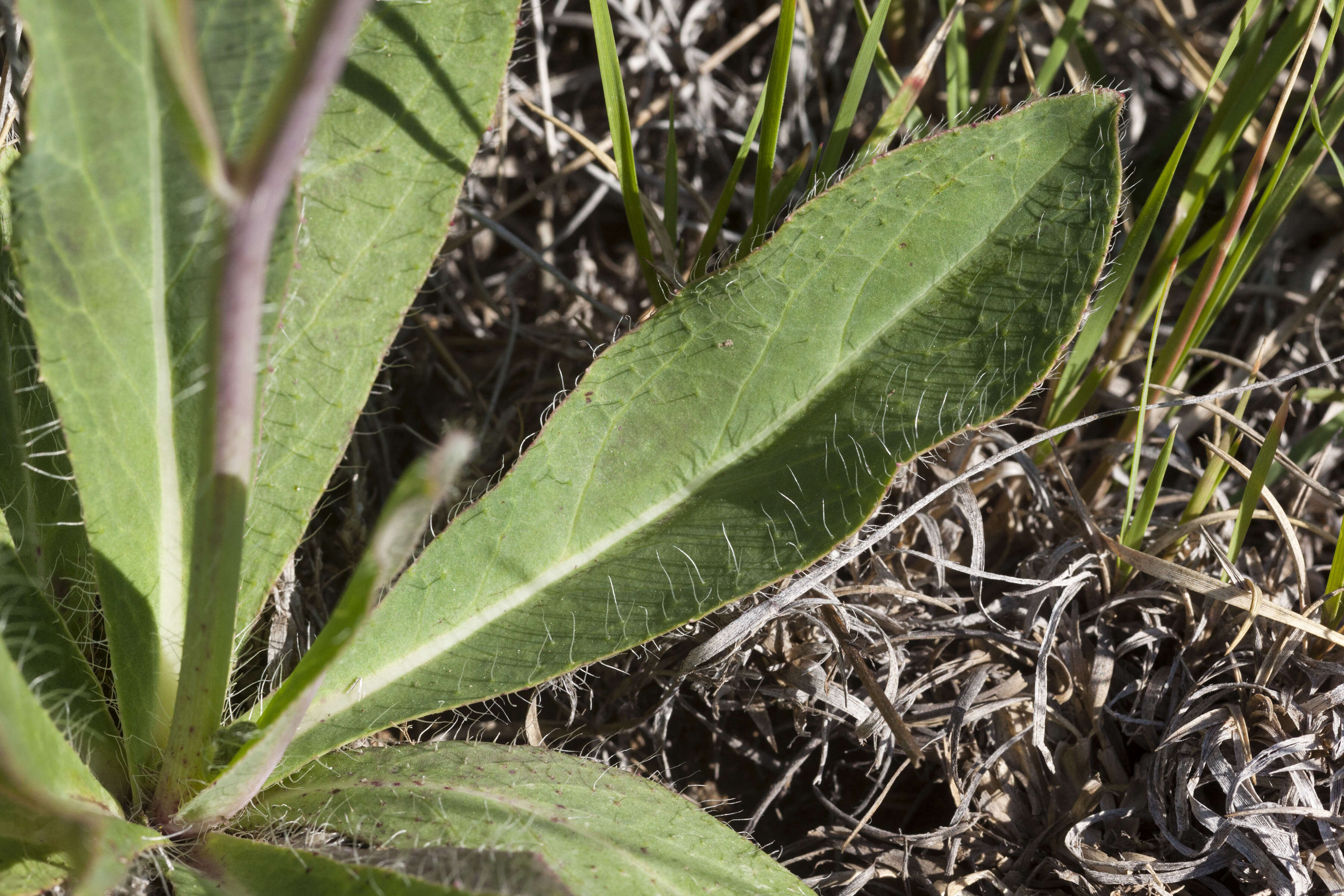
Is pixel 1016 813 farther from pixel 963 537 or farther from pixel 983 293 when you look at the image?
pixel 983 293

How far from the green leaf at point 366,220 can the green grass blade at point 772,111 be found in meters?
0.41

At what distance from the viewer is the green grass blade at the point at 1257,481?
1.56 meters

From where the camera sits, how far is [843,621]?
5.38 feet

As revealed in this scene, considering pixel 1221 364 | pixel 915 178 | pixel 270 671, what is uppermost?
pixel 915 178

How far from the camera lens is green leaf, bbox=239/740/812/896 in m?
1.20

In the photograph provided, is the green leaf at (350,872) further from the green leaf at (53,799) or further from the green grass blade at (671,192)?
the green grass blade at (671,192)

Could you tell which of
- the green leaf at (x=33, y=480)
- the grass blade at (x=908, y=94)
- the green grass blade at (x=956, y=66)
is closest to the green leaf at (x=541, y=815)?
the green leaf at (x=33, y=480)

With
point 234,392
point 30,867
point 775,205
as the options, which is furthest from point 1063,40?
point 30,867

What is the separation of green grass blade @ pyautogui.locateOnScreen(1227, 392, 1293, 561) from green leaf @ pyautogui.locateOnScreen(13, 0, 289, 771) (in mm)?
1404

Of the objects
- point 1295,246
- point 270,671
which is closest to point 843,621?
point 270,671

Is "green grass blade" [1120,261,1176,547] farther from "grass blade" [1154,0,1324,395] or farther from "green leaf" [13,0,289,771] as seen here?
"green leaf" [13,0,289,771]

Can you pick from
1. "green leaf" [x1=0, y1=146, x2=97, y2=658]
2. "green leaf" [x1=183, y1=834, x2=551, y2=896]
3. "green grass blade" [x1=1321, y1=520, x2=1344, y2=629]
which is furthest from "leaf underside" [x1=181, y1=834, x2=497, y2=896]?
"green grass blade" [x1=1321, y1=520, x2=1344, y2=629]

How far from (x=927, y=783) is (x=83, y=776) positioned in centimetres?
125

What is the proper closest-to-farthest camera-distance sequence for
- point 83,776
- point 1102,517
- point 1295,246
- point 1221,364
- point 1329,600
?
point 83,776
point 1329,600
point 1102,517
point 1221,364
point 1295,246
